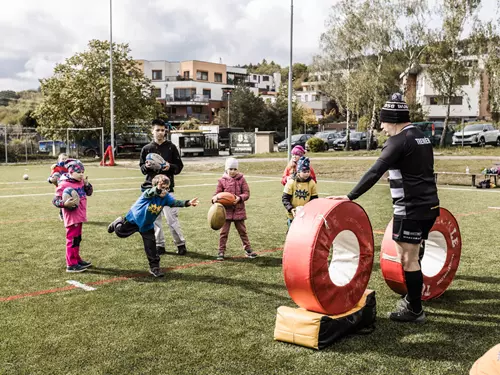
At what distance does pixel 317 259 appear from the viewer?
479 cm

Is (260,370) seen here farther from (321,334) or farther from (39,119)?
(39,119)

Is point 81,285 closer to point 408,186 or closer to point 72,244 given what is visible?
point 72,244

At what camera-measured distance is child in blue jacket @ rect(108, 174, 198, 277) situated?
710 cm

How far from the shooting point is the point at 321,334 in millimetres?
4711

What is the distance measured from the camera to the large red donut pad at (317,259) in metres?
4.77

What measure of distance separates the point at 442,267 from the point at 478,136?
36.1 m

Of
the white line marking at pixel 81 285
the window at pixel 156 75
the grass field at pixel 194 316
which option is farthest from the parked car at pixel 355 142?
the window at pixel 156 75

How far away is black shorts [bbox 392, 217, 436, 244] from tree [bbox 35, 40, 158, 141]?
4294 centimetres

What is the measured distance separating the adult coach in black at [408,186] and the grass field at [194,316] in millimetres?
558

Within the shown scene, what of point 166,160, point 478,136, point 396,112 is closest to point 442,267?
point 396,112

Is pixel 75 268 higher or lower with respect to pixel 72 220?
lower

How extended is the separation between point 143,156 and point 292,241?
13.4 feet

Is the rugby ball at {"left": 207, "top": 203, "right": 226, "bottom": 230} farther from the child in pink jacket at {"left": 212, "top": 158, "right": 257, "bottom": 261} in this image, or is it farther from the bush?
the bush

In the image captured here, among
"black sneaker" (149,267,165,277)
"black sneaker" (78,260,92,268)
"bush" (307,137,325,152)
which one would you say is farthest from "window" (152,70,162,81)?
"black sneaker" (149,267,165,277)
